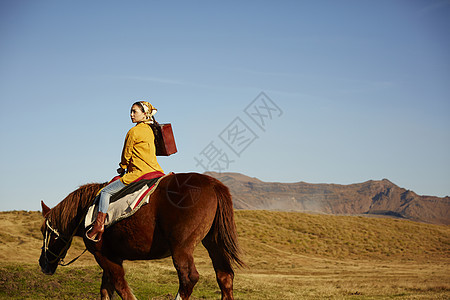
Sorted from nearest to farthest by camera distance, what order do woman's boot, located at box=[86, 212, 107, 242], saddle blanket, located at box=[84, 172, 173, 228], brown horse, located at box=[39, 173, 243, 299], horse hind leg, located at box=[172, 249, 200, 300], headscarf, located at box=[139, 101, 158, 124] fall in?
horse hind leg, located at box=[172, 249, 200, 300] < brown horse, located at box=[39, 173, 243, 299] < saddle blanket, located at box=[84, 172, 173, 228] < woman's boot, located at box=[86, 212, 107, 242] < headscarf, located at box=[139, 101, 158, 124]

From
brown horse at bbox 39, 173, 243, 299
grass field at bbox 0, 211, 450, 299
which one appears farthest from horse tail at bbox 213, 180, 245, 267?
grass field at bbox 0, 211, 450, 299

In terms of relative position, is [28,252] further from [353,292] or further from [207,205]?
[207,205]

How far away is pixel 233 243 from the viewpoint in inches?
275

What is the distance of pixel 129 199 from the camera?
694 centimetres

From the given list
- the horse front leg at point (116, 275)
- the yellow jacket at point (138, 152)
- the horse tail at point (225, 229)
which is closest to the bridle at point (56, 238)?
the horse front leg at point (116, 275)

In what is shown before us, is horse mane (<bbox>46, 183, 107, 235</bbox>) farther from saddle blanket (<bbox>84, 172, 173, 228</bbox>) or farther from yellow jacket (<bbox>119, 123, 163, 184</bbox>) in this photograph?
yellow jacket (<bbox>119, 123, 163, 184</bbox>)

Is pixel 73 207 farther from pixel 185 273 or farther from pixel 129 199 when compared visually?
pixel 185 273

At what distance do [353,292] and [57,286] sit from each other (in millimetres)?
10278

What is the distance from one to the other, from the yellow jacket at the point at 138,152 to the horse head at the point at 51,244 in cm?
195

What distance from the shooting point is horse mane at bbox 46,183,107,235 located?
786 centimetres

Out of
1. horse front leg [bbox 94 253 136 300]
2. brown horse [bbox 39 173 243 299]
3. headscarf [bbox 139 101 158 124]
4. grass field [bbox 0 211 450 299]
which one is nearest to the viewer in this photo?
brown horse [bbox 39 173 243 299]

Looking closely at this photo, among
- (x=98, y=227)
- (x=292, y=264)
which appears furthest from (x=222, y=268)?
(x=292, y=264)

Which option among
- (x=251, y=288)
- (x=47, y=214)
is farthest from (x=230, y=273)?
(x=251, y=288)

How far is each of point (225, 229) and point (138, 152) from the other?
192cm
